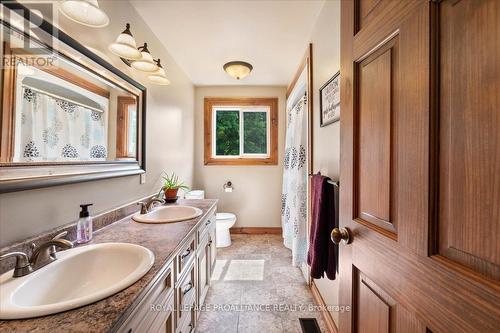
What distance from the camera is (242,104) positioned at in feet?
11.4

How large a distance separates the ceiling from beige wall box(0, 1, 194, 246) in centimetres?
16

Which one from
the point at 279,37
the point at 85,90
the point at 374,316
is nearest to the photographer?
the point at 374,316

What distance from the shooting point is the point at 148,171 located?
1912mm

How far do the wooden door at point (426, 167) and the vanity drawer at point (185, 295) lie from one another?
845 millimetres

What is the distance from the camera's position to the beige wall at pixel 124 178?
0.87 meters

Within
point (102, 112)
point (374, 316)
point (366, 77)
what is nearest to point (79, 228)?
point (102, 112)

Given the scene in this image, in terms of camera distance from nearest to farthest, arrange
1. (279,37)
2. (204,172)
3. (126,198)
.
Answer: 1. (126,198)
2. (279,37)
3. (204,172)

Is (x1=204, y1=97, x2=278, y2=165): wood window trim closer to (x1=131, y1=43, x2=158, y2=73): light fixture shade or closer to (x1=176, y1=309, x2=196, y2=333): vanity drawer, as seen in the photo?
(x1=131, y1=43, x2=158, y2=73): light fixture shade

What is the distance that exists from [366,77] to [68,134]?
1.34 metres

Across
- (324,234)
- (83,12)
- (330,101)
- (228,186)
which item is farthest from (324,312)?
(83,12)

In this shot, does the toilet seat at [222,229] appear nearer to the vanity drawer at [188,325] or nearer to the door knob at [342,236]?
the vanity drawer at [188,325]

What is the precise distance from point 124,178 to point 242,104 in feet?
7.67

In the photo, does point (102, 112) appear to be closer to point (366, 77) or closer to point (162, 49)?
point (162, 49)

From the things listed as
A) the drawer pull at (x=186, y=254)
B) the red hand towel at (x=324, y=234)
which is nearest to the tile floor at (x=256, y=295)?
the red hand towel at (x=324, y=234)
